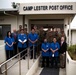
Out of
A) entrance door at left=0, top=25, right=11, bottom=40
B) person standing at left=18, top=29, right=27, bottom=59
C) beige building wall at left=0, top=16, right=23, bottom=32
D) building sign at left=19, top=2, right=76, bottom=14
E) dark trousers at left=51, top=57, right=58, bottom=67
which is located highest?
building sign at left=19, top=2, right=76, bottom=14

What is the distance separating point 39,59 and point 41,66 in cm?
54

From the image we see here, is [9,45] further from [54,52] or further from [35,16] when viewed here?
[35,16]

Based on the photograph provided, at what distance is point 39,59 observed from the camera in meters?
13.4

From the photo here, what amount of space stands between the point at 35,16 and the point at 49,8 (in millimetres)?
5556

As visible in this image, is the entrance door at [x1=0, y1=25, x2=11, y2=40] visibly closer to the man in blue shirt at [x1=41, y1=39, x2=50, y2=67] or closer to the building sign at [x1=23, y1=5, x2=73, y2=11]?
the man in blue shirt at [x1=41, y1=39, x2=50, y2=67]

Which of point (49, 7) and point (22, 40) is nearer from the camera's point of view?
point (49, 7)

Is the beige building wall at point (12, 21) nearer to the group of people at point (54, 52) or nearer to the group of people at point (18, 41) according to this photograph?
the group of people at point (18, 41)

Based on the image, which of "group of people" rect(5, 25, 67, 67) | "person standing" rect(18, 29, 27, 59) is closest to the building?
"group of people" rect(5, 25, 67, 67)

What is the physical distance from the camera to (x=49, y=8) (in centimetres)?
1166

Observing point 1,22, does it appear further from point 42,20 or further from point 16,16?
point 42,20

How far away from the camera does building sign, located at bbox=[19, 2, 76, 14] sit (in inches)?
450

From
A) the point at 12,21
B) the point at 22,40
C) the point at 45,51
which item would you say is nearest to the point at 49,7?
the point at 22,40

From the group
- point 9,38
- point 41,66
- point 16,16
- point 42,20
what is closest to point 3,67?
point 9,38

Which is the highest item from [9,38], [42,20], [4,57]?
[42,20]
